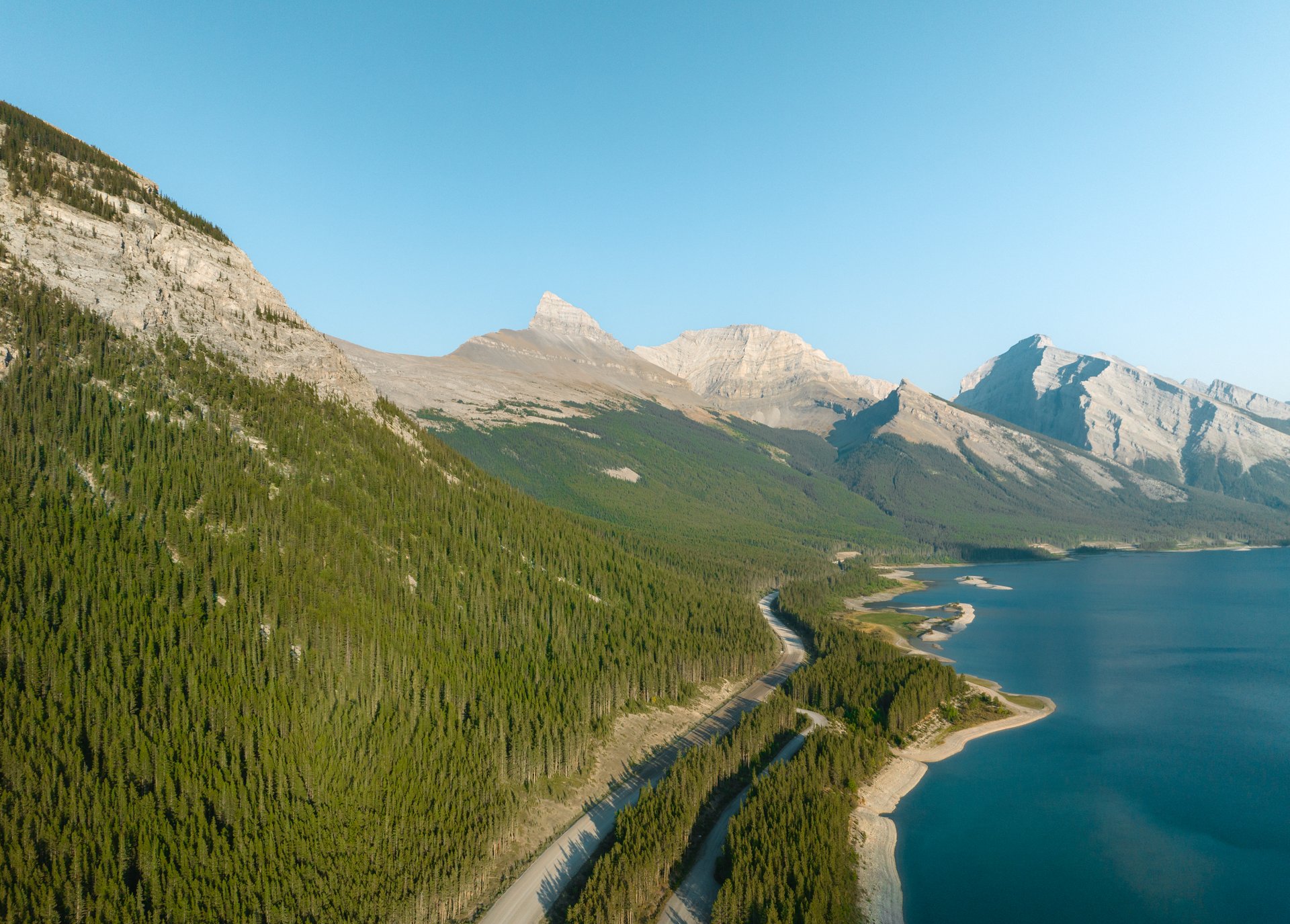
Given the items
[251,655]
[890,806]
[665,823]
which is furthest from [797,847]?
[251,655]

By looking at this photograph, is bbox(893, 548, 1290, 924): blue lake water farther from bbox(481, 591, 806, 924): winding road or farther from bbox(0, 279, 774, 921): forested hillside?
bbox(0, 279, 774, 921): forested hillside

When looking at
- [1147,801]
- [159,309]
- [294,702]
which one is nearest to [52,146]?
[159,309]

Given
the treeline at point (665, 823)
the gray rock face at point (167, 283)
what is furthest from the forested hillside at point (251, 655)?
the treeline at point (665, 823)

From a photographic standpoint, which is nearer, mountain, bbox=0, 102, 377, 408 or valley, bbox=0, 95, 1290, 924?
valley, bbox=0, 95, 1290, 924

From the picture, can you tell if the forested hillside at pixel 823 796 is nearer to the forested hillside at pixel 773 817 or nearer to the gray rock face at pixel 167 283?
the forested hillside at pixel 773 817

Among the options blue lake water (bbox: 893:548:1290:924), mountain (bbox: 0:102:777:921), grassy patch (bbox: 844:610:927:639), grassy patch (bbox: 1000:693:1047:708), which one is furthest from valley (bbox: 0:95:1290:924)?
grassy patch (bbox: 844:610:927:639)

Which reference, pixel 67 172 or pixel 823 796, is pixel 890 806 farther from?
pixel 67 172
